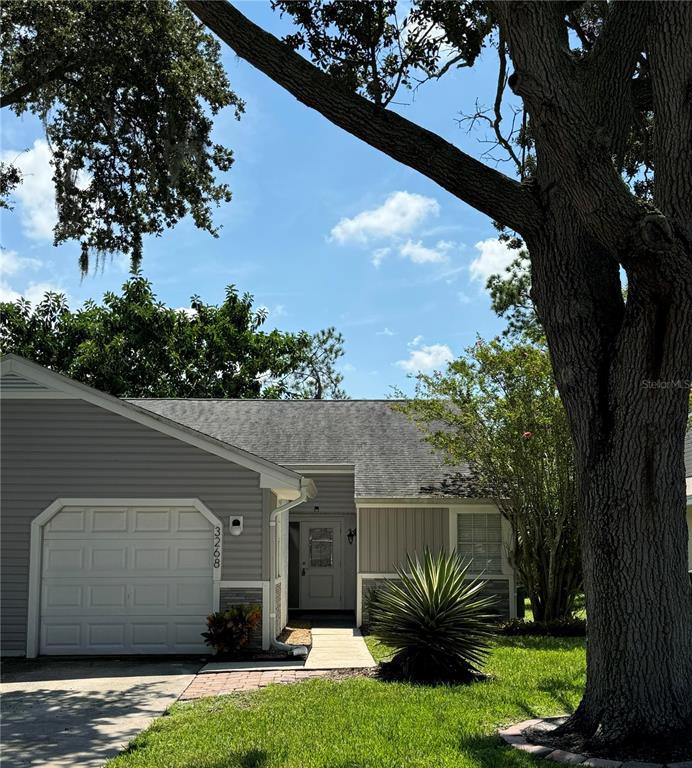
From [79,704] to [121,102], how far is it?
8.07 metres

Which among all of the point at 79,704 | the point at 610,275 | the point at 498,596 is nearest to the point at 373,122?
the point at 610,275

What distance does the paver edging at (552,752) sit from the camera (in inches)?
225

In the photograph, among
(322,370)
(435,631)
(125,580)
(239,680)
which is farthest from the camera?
(322,370)

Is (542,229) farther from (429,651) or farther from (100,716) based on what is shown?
(100,716)

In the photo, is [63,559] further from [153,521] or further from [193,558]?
[193,558]

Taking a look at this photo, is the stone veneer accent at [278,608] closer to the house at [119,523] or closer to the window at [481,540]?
the house at [119,523]

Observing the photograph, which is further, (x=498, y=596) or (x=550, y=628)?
(x=498, y=596)

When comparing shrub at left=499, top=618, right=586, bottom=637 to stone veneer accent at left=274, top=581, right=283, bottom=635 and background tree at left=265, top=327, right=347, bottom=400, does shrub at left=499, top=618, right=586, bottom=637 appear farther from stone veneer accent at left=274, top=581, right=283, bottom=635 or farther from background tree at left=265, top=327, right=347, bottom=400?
background tree at left=265, top=327, right=347, bottom=400

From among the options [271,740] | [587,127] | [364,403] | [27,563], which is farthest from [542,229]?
[364,403]

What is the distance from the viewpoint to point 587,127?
6.23 meters

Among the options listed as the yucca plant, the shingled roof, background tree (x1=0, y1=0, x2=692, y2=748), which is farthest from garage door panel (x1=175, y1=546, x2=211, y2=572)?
background tree (x1=0, y1=0, x2=692, y2=748)

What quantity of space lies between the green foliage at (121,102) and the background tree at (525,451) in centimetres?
568

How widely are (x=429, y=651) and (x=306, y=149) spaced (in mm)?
8308

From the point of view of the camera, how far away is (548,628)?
45.6 ft
